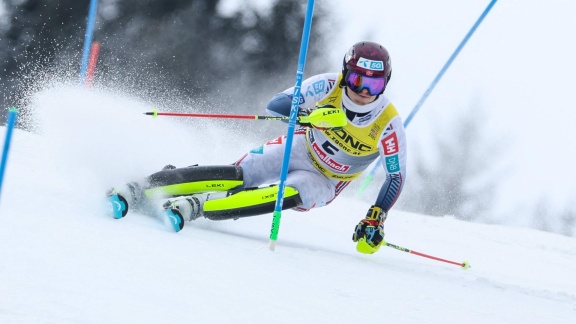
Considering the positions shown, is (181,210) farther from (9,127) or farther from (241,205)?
(9,127)

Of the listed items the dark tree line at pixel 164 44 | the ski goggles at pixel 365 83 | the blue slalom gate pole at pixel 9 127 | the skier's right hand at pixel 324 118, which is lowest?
the blue slalom gate pole at pixel 9 127

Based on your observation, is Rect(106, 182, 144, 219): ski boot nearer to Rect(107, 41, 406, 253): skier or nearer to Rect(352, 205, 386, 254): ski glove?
Rect(107, 41, 406, 253): skier

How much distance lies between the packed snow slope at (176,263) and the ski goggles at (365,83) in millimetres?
1059

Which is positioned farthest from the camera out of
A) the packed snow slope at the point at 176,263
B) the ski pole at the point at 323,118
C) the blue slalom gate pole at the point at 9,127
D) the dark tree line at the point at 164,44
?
the dark tree line at the point at 164,44

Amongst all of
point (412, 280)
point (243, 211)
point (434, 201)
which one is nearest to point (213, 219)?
point (243, 211)

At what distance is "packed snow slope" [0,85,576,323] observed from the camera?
7.73 ft

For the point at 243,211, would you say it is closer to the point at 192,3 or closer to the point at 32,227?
the point at 32,227

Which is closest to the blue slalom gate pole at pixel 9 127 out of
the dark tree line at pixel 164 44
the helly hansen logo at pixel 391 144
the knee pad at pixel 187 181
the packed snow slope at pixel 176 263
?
the packed snow slope at pixel 176 263

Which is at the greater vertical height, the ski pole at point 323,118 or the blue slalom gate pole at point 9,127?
the ski pole at point 323,118

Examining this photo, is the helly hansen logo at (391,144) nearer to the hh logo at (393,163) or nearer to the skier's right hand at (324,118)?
the hh logo at (393,163)

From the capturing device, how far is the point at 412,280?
3998mm

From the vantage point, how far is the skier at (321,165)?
452 centimetres

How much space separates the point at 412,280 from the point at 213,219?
1.31m

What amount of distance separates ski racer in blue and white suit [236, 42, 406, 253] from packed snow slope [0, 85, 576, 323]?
0.35 meters
